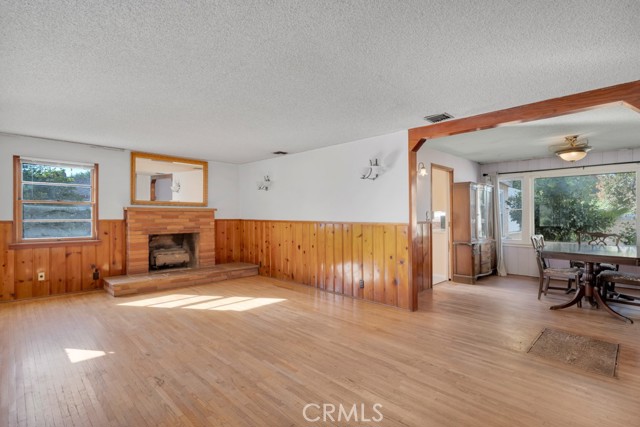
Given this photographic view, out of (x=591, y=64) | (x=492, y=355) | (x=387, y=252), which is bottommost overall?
(x=492, y=355)

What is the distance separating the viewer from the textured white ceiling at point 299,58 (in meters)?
1.73

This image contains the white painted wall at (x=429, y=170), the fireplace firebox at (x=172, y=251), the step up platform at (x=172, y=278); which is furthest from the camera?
the fireplace firebox at (x=172, y=251)

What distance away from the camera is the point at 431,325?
357 centimetres

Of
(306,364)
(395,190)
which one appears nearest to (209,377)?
(306,364)

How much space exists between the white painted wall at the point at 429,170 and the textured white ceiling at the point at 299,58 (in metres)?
1.72

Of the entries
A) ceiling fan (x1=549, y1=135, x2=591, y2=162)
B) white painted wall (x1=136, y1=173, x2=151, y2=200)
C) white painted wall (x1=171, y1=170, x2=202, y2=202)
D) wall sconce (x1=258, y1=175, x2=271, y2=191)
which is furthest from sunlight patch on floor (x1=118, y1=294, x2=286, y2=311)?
ceiling fan (x1=549, y1=135, x2=591, y2=162)

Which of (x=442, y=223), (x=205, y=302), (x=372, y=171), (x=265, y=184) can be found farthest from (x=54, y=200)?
(x=442, y=223)

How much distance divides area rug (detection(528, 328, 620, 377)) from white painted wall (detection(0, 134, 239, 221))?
5834 millimetres

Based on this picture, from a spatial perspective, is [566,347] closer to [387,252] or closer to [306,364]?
[387,252]

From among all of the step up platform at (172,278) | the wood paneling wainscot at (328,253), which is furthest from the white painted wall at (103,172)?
the step up platform at (172,278)

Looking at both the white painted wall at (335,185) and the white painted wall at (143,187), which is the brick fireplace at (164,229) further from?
the white painted wall at (335,185)

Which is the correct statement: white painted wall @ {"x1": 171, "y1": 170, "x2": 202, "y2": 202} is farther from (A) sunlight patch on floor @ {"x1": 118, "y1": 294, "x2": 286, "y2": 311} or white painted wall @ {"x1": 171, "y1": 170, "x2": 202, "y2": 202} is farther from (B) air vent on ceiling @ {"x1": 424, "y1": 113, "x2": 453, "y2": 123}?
(B) air vent on ceiling @ {"x1": 424, "y1": 113, "x2": 453, "y2": 123}

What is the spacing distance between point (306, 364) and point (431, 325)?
1.67 meters
